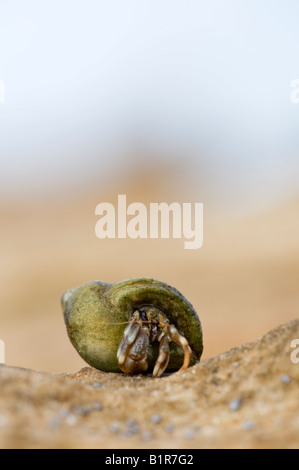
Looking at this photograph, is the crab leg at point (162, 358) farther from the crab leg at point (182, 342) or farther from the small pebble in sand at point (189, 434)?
the small pebble in sand at point (189, 434)

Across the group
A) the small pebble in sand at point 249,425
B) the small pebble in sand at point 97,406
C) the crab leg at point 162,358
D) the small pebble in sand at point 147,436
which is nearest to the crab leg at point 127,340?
the crab leg at point 162,358

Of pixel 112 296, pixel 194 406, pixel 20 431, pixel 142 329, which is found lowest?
pixel 20 431

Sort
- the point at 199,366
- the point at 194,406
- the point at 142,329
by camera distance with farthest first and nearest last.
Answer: the point at 142,329
the point at 199,366
the point at 194,406

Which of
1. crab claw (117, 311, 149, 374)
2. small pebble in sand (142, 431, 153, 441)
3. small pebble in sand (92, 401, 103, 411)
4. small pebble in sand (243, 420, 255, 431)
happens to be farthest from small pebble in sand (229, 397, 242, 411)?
crab claw (117, 311, 149, 374)

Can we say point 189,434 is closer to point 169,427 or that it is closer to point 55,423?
point 169,427
